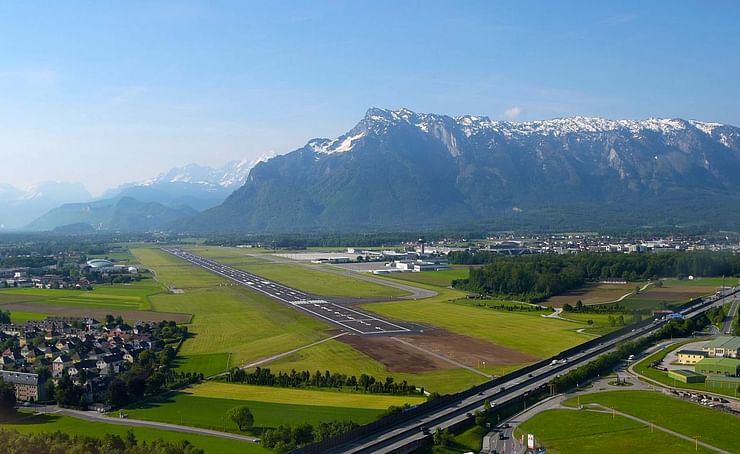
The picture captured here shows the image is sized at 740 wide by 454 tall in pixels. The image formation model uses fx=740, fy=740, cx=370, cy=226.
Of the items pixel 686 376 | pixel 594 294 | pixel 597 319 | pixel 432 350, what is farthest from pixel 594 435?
pixel 594 294

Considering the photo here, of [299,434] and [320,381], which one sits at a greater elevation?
[299,434]

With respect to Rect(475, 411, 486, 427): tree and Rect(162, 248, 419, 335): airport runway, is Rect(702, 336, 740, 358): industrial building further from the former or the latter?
Rect(475, 411, 486, 427): tree

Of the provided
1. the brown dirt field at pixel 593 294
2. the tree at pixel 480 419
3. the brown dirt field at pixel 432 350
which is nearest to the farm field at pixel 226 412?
the tree at pixel 480 419

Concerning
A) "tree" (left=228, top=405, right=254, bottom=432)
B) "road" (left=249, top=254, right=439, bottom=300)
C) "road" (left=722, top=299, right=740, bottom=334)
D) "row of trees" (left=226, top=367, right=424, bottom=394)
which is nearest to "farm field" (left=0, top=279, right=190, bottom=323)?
"row of trees" (left=226, top=367, right=424, bottom=394)

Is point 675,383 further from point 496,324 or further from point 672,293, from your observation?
point 672,293

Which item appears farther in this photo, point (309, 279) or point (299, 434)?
point (309, 279)

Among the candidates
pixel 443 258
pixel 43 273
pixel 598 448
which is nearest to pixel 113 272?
pixel 43 273

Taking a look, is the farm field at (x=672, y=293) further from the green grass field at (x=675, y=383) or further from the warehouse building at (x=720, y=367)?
the warehouse building at (x=720, y=367)
